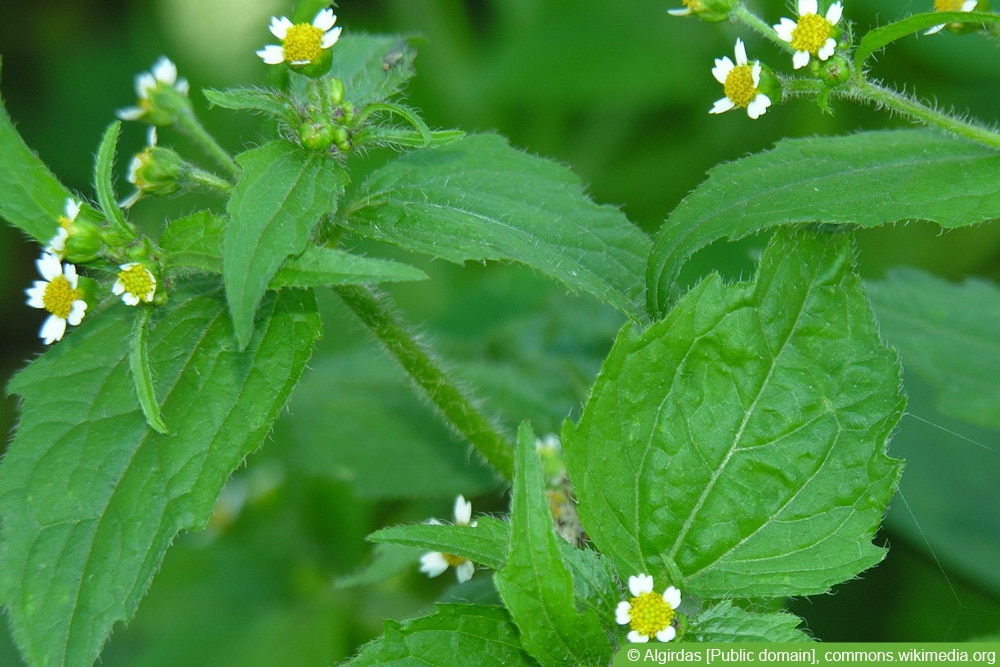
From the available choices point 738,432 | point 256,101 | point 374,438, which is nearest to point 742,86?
point 738,432

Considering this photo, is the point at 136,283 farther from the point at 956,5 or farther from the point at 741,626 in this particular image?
the point at 956,5

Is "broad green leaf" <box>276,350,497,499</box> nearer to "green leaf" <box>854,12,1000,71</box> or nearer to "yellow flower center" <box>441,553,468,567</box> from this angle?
"yellow flower center" <box>441,553,468,567</box>

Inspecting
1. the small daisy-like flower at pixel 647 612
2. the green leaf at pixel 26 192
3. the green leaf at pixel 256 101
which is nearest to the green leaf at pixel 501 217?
the green leaf at pixel 256 101

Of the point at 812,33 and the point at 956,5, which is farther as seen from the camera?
the point at 956,5

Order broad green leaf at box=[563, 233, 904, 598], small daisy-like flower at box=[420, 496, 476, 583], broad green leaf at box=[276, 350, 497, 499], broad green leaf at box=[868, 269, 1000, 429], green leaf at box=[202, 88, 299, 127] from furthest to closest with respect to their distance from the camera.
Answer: broad green leaf at box=[276, 350, 497, 499]
broad green leaf at box=[868, 269, 1000, 429]
small daisy-like flower at box=[420, 496, 476, 583]
green leaf at box=[202, 88, 299, 127]
broad green leaf at box=[563, 233, 904, 598]

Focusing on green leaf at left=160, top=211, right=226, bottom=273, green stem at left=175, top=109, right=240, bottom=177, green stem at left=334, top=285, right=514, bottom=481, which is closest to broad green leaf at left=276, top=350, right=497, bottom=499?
green stem at left=334, top=285, right=514, bottom=481

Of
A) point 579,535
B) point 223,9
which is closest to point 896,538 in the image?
point 579,535

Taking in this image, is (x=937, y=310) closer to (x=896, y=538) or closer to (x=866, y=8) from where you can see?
(x=896, y=538)
